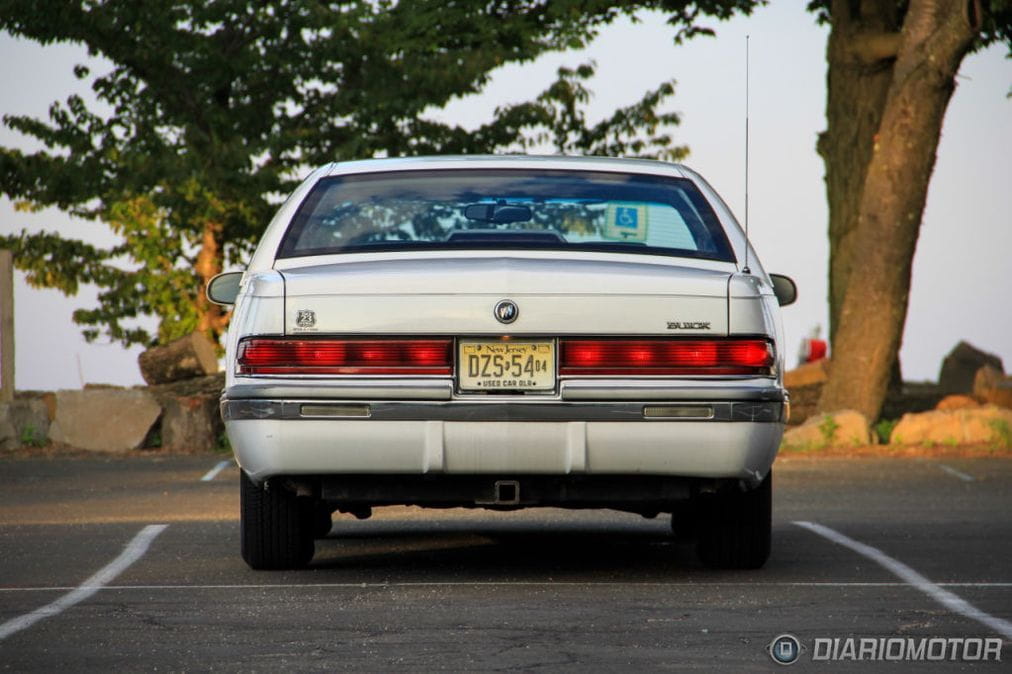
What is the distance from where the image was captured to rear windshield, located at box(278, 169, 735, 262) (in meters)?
8.30

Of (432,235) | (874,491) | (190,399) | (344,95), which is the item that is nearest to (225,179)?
(344,95)

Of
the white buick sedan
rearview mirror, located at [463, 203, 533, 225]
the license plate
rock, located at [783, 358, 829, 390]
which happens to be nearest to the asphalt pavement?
the white buick sedan

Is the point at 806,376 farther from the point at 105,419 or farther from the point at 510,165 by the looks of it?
the point at 510,165

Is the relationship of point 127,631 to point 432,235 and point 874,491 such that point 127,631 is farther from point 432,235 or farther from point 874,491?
point 874,491

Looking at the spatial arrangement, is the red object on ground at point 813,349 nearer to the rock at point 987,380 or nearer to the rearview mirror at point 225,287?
the rock at point 987,380

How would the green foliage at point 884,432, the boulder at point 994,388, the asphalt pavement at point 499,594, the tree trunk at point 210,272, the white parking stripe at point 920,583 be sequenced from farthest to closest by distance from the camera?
the tree trunk at point 210,272
the boulder at point 994,388
the green foliage at point 884,432
the white parking stripe at point 920,583
the asphalt pavement at point 499,594

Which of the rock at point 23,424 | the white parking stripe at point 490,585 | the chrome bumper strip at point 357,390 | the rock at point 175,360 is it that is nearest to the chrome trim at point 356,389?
the chrome bumper strip at point 357,390

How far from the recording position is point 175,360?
894 inches

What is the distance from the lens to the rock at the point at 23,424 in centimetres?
2166

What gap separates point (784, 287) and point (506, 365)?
207 cm

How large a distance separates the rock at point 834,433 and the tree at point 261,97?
918 centimetres

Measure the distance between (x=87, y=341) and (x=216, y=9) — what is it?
933cm

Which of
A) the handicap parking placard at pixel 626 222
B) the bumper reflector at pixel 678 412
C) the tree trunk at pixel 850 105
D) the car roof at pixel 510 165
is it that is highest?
the tree trunk at pixel 850 105

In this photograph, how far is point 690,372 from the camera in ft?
25.3
